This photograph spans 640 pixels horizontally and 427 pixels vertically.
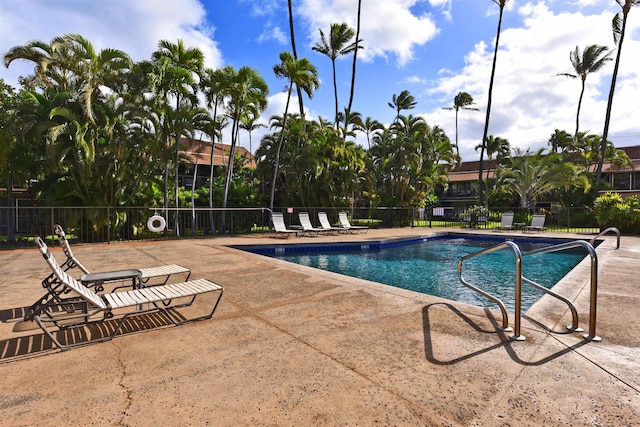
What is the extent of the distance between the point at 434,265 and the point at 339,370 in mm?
7701

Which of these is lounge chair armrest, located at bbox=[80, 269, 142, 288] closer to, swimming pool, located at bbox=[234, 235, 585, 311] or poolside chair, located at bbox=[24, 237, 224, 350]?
poolside chair, located at bbox=[24, 237, 224, 350]

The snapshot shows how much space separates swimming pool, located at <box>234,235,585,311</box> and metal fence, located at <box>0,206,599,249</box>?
461 cm

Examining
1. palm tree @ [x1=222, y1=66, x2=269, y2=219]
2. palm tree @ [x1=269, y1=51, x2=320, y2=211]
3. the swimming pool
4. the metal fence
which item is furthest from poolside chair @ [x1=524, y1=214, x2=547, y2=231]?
palm tree @ [x1=222, y1=66, x2=269, y2=219]

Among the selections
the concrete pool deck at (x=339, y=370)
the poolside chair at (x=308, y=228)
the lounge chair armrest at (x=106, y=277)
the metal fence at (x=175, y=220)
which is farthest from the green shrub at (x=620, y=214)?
the lounge chair armrest at (x=106, y=277)

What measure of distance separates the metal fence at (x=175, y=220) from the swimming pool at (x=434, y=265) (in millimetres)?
4608

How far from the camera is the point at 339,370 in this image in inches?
97.6

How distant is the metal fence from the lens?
469 inches

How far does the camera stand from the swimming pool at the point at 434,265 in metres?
6.67

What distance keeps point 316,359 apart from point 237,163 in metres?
25.7

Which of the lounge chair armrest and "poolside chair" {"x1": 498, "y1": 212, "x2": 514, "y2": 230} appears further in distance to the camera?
"poolside chair" {"x1": 498, "y1": 212, "x2": 514, "y2": 230}

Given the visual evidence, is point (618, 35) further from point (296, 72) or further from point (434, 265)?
point (434, 265)

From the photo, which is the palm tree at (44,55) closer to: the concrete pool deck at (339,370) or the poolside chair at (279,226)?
the poolside chair at (279,226)

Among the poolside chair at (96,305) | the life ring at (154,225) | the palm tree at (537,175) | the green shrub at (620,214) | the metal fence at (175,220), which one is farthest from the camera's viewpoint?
the palm tree at (537,175)

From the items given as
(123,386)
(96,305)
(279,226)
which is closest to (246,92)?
(279,226)
